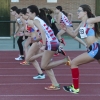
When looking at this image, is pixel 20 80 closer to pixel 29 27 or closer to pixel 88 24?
pixel 29 27

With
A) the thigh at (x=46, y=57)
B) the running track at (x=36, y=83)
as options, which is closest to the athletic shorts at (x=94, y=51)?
the running track at (x=36, y=83)

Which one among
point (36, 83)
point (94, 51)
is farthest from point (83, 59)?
point (36, 83)

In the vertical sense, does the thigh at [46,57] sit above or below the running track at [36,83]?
above

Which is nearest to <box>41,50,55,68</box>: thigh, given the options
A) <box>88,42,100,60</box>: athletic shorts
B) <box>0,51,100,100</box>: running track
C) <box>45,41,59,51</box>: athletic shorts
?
<box>45,41,59,51</box>: athletic shorts

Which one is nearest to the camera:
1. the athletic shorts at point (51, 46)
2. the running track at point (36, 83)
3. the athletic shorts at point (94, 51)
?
the athletic shorts at point (94, 51)

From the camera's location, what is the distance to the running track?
811 cm

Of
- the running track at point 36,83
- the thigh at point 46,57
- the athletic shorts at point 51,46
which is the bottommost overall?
the running track at point 36,83

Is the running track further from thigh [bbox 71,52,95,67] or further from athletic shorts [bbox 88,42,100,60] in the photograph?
athletic shorts [bbox 88,42,100,60]

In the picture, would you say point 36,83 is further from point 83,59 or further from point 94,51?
point 94,51

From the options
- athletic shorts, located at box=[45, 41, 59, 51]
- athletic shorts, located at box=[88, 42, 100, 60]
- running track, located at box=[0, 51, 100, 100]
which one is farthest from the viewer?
athletic shorts, located at box=[45, 41, 59, 51]

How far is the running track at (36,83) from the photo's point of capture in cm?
811

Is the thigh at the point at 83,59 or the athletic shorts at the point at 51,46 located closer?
the thigh at the point at 83,59

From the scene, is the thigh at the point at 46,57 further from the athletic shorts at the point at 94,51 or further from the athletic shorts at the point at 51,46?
the athletic shorts at the point at 94,51

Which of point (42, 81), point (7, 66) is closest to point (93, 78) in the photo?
point (42, 81)
